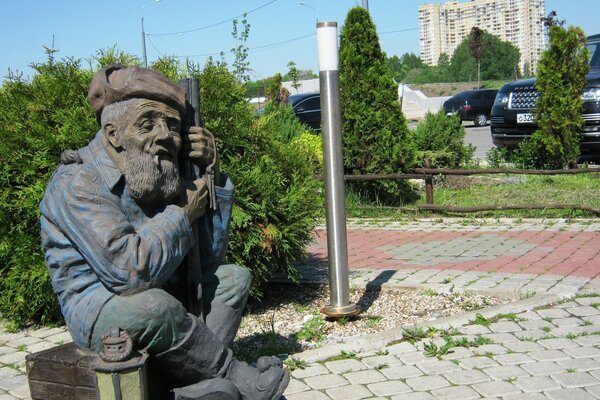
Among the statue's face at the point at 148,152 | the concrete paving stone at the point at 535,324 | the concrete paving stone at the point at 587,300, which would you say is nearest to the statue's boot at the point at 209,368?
the statue's face at the point at 148,152

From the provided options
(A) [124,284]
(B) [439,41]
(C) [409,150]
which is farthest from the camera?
(B) [439,41]

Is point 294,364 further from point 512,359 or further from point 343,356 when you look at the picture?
point 512,359

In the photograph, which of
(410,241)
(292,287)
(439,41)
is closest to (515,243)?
(410,241)

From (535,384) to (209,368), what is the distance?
1922mm

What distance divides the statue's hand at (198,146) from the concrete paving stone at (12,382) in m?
2.00

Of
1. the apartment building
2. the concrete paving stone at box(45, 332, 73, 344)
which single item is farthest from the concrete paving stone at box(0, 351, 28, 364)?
the apartment building

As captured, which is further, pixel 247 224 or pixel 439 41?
pixel 439 41

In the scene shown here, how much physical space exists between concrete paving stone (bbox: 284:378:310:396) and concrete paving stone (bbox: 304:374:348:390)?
0.12 feet

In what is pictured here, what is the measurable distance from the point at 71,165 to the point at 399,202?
7.58m

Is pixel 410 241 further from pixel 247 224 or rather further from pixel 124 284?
pixel 124 284

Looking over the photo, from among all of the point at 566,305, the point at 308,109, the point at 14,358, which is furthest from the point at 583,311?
the point at 308,109

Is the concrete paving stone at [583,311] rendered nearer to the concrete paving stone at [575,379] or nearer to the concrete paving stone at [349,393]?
the concrete paving stone at [575,379]

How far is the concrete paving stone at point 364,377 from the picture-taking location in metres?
4.04

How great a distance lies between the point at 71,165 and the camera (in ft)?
10.0
